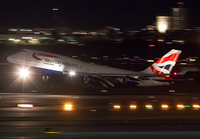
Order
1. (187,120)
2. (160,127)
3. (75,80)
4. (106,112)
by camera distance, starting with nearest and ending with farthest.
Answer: (160,127)
(187,120)
(106,112)
(75,80)

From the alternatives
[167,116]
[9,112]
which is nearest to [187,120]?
[167,116]

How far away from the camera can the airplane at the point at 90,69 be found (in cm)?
4153

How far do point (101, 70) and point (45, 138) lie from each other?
3225 cm

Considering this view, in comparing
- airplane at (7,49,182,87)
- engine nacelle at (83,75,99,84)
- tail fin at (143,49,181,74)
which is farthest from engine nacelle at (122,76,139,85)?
engine nacelle at (83,75,99,84)

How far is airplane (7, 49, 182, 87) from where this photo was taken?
136 ft

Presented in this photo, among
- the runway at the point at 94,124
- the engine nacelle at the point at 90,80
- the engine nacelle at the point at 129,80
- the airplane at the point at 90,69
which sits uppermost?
the airplane at the point at 90,69

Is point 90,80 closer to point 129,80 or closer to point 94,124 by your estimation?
point 129,80

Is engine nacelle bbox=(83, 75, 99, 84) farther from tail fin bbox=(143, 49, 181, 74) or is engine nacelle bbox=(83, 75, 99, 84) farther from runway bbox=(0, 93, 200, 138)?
runway bbox=(0, 93, 200, 138)

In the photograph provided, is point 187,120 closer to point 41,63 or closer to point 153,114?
point 153,114

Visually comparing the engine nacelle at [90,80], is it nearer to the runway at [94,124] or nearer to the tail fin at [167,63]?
the tail fin at [167,63]

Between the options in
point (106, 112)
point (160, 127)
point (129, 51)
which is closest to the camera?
point (160, 127)

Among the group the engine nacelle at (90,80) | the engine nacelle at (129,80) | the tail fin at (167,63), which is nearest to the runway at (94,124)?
the engine nacelle at (90,80)

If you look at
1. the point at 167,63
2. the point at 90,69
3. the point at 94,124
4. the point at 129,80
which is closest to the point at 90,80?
the point at 90,69

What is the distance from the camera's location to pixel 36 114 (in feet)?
57.6
